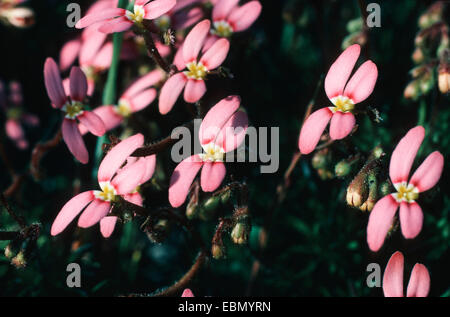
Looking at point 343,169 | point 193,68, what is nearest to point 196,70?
point 193,68

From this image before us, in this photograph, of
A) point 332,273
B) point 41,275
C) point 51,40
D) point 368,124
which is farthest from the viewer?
point 51,40

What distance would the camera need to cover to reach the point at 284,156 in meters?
2.24

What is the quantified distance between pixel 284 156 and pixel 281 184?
35 centimetres

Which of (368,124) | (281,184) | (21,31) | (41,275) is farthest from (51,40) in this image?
(368,124)

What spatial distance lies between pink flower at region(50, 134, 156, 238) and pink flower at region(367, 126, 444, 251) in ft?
2.19

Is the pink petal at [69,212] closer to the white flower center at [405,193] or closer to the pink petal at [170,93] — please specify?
the pink petal at [170,93]

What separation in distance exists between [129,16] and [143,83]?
42 cm

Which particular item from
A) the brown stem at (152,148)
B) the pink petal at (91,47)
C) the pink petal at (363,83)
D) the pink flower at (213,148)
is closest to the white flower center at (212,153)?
the pink flower at (213,148)

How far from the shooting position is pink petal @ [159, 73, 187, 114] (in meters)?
1.52

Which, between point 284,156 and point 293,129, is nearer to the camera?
point 284,156

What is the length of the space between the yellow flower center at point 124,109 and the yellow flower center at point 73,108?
0.24 meters

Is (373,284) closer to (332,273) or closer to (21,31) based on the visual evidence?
(332,273)

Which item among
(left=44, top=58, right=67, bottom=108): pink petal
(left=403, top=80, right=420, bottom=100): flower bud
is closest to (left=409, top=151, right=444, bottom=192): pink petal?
(left=403, top=80, right=420, bottom=100): flower bud
